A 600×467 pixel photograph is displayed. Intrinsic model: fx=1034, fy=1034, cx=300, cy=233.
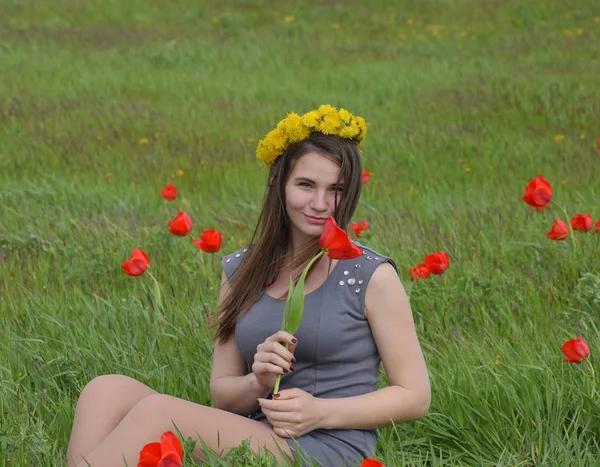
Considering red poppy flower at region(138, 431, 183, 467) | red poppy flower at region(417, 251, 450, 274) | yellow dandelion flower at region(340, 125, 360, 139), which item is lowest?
red poppy flower at region(138, 431, 183, 467)

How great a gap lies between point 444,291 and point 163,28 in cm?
1207

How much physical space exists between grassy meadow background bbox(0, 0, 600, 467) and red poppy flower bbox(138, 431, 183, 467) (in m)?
0.42

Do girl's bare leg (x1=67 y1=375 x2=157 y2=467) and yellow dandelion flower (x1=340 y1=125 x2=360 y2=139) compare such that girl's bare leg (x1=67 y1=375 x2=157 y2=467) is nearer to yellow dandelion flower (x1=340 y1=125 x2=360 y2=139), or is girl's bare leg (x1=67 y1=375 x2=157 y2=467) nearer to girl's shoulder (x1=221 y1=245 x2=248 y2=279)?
girl's shoulder (x1=221 y1=245 x2=248 y2=279)

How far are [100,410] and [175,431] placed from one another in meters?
0.28

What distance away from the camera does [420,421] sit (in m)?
3.01

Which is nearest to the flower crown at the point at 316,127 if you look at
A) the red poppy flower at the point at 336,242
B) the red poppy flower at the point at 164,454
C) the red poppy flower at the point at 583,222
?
the red poppy flower at the point at 336,242

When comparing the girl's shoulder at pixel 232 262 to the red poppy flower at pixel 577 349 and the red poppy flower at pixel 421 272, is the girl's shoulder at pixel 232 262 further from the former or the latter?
the red poppy flower at pixel 577 349

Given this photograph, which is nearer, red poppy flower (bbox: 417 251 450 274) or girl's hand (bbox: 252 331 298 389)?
girl's hand (bbox: 252 331 298 389)

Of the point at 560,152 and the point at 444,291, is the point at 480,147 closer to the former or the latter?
the point at 560,152

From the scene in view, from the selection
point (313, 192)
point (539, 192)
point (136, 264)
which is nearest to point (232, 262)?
point (313, 192)

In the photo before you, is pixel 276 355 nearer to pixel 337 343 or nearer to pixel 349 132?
pixel 337 343

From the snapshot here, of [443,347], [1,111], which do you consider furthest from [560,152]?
[1,111]

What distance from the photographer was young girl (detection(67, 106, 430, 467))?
8.42 feet

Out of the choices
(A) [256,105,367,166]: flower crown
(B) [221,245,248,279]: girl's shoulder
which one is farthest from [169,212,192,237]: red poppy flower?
(A) [256,105,367,166]: flower crown
